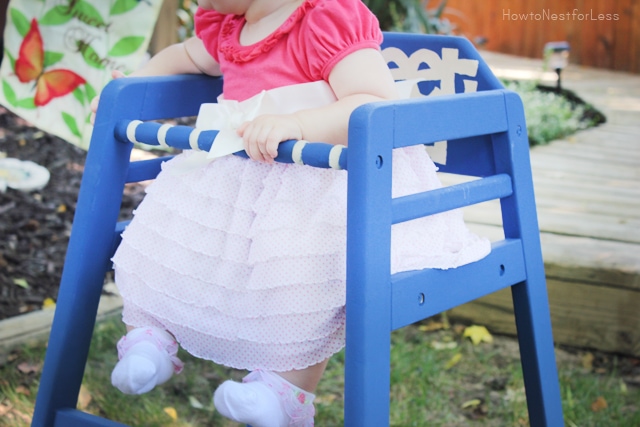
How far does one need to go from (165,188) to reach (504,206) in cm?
54

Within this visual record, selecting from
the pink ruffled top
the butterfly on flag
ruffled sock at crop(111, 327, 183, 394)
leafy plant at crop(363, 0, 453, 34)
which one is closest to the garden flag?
the butterfly on flag

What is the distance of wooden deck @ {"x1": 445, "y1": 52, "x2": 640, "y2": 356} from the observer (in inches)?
81.4

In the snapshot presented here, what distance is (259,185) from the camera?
1299 millimetres

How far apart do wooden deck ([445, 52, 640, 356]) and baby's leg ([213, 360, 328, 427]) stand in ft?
3.35

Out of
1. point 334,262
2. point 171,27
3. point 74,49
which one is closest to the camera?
point 334,262

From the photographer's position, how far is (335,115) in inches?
47.9

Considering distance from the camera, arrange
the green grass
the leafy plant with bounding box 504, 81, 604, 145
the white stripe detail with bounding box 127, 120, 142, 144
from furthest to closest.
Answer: the leafy plant with bounding box 504, 81, 604, 145, the green grass, the white stripe detail with bounding box 127, 120, 142, 144

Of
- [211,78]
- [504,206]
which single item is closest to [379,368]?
[504,206]

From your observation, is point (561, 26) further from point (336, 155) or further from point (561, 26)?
point (336, 155)

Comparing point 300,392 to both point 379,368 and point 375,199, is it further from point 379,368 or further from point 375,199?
point 375,199

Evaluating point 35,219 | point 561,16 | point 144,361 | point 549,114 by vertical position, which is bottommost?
point 35,219

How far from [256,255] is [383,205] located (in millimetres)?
216

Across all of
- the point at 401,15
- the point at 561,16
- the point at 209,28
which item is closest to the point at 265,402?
the point at 209,28

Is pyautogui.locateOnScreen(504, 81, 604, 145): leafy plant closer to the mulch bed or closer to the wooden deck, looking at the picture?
the wooden deck
